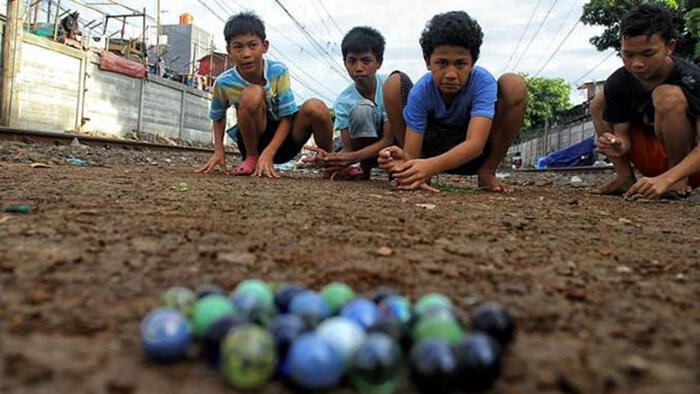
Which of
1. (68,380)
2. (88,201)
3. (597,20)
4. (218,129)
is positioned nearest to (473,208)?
(88,201)

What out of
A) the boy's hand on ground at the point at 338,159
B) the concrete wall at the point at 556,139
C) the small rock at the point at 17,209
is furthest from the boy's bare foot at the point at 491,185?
the concrete wall at the point at 556,139

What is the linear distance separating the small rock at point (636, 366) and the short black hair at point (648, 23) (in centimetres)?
321

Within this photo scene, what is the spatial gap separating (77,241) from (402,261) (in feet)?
3.18

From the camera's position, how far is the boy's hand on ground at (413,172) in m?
3.46

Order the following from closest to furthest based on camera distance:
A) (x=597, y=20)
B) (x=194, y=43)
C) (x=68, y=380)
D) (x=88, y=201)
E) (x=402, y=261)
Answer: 1. (x=68, y=380)
2. (x=402, y=261)
3. (x=88, y=201)
4. (x=597, y=20)
5. (x=194, y=43)

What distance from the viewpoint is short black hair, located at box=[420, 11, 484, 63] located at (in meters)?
3.51

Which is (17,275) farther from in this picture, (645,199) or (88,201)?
(645,199)

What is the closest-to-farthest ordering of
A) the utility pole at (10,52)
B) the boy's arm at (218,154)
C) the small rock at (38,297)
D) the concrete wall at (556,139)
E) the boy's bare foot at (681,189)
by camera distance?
the small rock at (38,297)
the boy's bare foot at (681,189)
the boy's arm at (218,154)
the utility pole at (10,52)
the concrete wall at (556,139)

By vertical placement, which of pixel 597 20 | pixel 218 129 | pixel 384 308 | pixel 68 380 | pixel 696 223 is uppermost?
pixel 597 20

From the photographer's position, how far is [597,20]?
1667 cm

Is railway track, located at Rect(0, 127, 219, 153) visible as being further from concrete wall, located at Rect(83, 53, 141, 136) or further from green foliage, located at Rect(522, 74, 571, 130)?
green foliage, located at Rect(522, 74, 571, 130)

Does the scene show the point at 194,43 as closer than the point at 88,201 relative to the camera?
No

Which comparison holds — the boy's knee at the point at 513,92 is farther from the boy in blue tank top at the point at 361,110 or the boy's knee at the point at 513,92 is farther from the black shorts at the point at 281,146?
the black shorts at the point at 281,146

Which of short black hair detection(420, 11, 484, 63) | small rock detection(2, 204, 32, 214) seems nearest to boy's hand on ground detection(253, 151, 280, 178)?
short black hair detection(420, 11, 484, 63)
